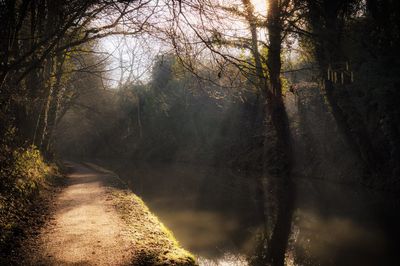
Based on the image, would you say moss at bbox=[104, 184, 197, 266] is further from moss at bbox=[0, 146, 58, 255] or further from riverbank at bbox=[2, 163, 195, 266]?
moss at bbox=[0, 146, 58, 255]

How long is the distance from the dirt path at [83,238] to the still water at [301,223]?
189 cm

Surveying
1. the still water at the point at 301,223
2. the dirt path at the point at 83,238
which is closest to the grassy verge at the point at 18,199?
the dirt path at the point at 83,238

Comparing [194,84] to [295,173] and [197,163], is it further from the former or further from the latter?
[197,163]

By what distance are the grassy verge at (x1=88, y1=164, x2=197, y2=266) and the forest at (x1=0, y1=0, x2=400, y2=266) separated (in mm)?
50

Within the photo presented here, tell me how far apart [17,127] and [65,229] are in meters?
8.30

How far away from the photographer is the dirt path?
6.00 metres

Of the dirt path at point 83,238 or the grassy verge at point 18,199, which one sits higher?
the grassy verge at point 18,199

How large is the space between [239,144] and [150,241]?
25.1m

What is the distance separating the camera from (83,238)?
716 cm

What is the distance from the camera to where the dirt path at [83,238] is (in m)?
6.00

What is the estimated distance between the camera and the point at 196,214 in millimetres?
12117

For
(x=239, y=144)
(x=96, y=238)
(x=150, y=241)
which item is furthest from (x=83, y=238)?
(x=239, y=144)

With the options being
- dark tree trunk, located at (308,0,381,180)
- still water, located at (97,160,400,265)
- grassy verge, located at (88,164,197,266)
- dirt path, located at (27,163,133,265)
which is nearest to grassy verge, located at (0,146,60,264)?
dirt path, located at (27,163,133,265)

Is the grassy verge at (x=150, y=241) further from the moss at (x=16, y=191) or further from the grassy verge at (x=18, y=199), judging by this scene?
the moss at (x=16, y=191)
